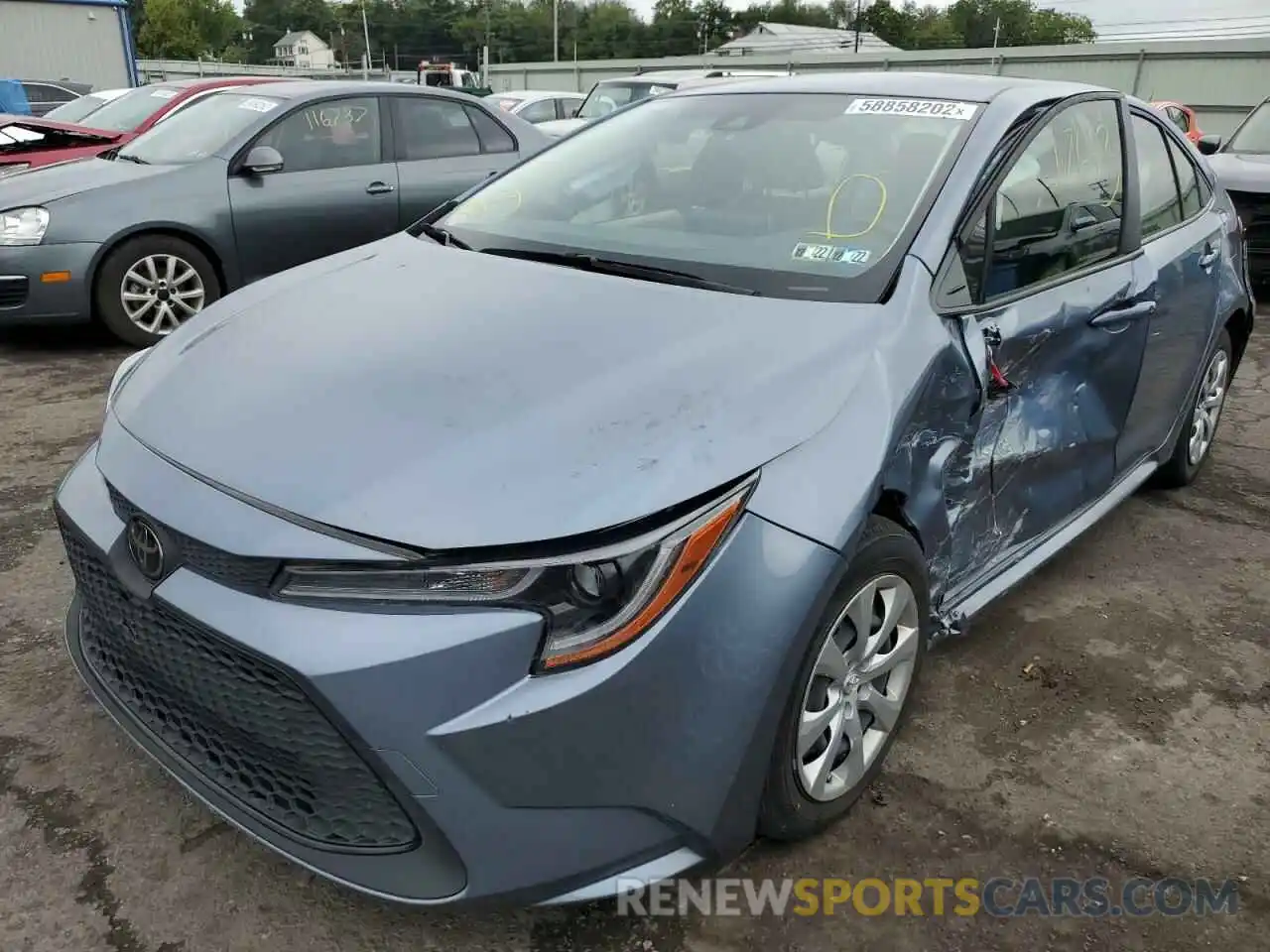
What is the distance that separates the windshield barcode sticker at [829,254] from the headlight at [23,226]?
4559 millimetres

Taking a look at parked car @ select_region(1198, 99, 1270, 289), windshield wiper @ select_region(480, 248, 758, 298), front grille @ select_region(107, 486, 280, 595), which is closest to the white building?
parked car @ select_region(1198, 99, 1270, 289)

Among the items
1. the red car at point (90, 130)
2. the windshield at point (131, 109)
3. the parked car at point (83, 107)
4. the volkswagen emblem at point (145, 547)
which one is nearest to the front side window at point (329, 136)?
the red car at point (90, 130)

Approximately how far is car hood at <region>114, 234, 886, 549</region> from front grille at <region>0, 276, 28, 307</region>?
11.7 ft

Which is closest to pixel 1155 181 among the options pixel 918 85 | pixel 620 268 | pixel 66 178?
pixel 918 85

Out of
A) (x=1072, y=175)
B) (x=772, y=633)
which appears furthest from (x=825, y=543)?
(x=1072, y=175)

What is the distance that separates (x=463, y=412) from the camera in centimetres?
190

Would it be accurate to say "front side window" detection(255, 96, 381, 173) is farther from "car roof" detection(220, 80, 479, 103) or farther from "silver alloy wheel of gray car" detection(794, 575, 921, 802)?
"silver alloy wheel of gray car" detection(794, 575, 921, 802)

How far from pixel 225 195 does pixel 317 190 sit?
0.53 m

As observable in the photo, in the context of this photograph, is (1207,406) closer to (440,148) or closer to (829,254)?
(829,254)

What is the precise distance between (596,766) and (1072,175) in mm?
2260

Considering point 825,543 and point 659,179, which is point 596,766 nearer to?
point 825,543

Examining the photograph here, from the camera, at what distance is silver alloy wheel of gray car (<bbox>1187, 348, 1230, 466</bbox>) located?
4.04 m

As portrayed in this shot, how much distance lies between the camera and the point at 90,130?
7.82 m

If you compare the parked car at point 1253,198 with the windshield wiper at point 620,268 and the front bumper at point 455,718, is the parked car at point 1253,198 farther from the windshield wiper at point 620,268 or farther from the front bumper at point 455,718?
the front bumper at point 455,718
